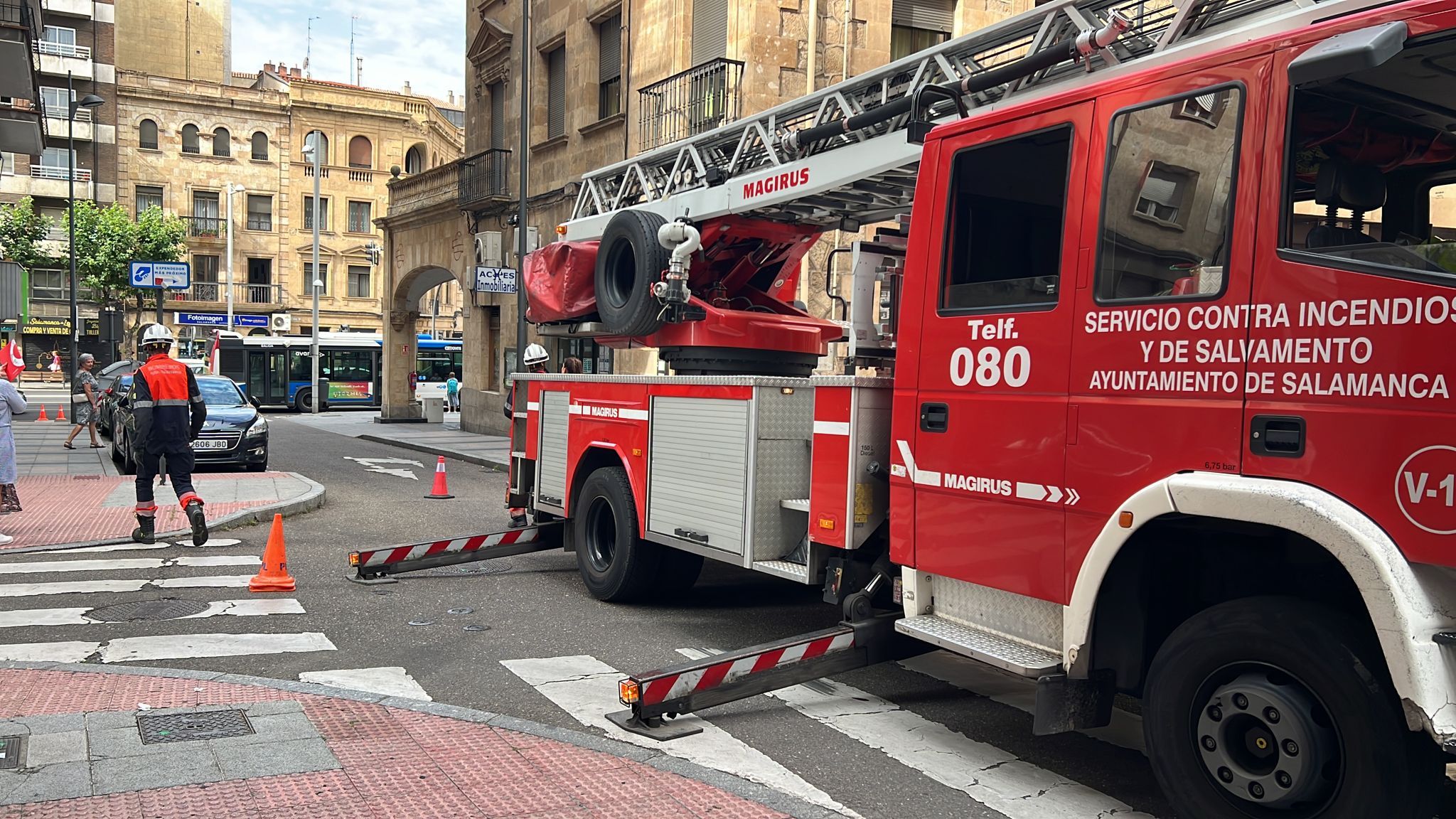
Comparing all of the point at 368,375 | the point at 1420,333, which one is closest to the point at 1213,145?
the point at 1420,333

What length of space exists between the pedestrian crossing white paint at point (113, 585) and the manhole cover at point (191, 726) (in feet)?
12.1

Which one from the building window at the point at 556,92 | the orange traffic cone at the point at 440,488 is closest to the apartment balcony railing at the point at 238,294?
the building window at the point at 556,92

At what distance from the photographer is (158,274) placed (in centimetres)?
3288

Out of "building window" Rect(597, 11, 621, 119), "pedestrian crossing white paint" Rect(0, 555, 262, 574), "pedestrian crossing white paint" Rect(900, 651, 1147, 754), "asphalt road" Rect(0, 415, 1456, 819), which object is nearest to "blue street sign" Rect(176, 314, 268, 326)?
"building window" Rect(597, 11, 621, 119)

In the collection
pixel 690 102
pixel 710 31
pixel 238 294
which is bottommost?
pixel 238 294

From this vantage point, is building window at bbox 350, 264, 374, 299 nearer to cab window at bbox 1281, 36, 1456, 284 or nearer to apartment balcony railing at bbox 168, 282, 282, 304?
apartment balcony railing at bbox 168, 282, 282, 304

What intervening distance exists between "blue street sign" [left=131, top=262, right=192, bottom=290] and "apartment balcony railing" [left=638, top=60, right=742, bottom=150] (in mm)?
18292

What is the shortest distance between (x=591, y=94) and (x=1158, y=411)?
19.7m

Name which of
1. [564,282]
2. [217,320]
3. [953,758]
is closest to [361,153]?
[217,320]

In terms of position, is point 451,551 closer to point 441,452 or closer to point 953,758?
point 953,758

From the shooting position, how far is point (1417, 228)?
3775 mm

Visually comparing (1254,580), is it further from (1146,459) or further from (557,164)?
(557,164)

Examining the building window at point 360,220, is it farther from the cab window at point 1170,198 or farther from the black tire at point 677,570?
the cab window at point 1170,198

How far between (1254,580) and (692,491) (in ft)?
12.0
